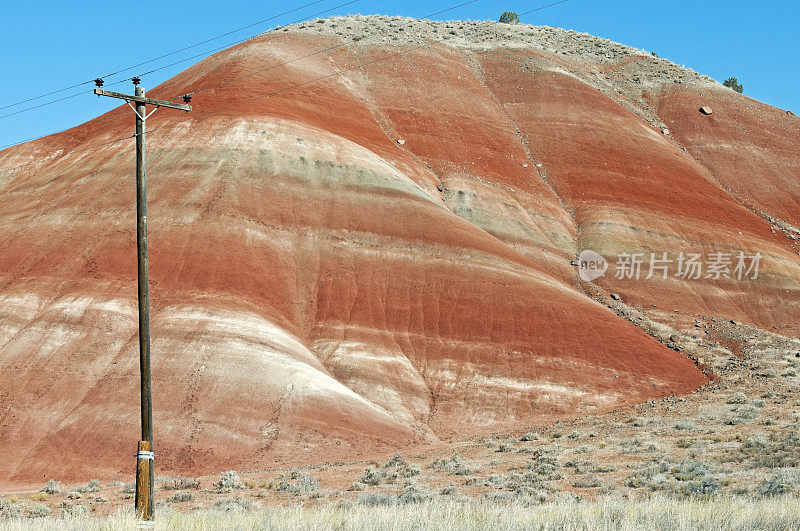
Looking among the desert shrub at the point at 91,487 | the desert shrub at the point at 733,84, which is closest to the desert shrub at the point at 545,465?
the desert shrub at the point at 91,487

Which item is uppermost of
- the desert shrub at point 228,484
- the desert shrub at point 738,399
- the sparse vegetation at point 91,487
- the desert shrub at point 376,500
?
the desert shrub at point 738,399

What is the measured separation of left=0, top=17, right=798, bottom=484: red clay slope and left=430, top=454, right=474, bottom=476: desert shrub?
532 cm

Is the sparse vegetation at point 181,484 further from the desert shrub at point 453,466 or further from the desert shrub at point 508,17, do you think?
the desert shrub at point 508,17

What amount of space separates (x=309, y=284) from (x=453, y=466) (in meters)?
17.1

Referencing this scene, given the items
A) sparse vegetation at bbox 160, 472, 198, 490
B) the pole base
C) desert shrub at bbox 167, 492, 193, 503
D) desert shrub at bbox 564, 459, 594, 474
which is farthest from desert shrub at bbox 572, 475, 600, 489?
the pole base

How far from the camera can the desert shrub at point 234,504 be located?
16.4 metres

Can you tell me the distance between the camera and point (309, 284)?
124ft

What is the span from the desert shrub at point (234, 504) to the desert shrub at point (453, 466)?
248 inches

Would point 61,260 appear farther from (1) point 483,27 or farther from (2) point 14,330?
(1) point 483,27

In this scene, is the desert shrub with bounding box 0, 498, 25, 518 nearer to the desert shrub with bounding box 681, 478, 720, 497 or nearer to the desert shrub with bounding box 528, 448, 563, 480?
the desert shrub with bounding box 528, 448, 563, 480

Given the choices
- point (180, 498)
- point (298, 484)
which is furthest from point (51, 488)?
point (298, 484)

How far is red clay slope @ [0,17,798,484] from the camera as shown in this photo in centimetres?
2884

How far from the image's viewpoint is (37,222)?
38.8 meters

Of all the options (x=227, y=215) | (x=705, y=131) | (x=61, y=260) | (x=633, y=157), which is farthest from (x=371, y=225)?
(x=705, y=131)
